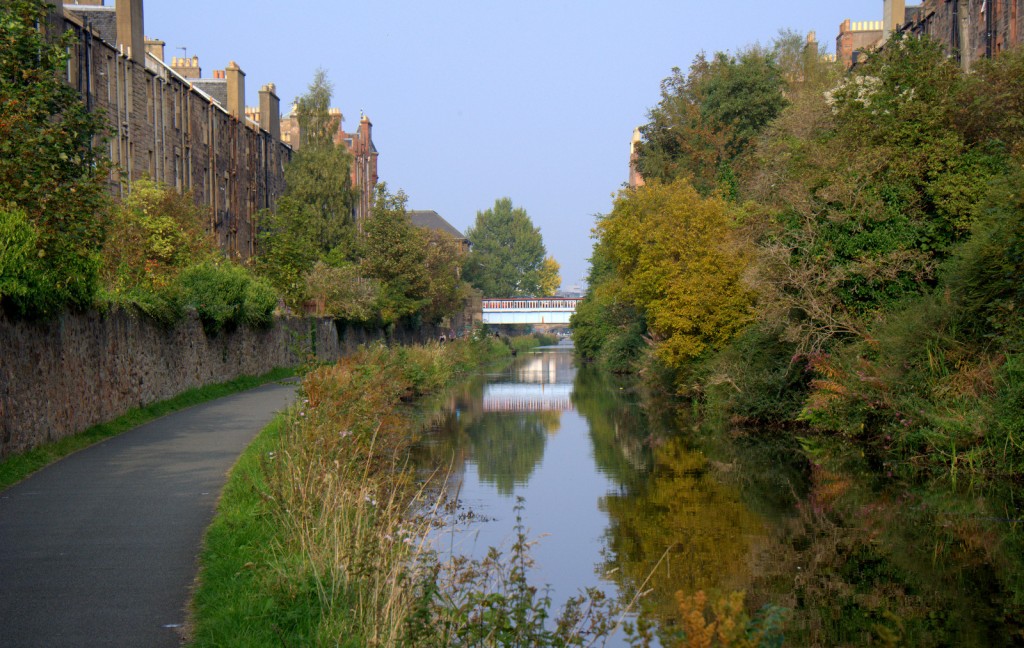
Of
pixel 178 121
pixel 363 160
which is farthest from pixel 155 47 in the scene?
pixel 363 160

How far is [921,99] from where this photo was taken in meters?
23.5

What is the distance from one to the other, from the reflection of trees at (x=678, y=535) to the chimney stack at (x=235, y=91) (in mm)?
41260

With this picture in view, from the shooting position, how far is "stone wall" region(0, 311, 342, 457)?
15.5 m

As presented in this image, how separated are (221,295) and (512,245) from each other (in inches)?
5412

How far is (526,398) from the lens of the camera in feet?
138

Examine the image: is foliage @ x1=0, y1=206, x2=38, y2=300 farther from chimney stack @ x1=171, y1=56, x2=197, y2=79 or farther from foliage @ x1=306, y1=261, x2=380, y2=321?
chimney stack @ x1=171, y1=56, x2=197, y2=79

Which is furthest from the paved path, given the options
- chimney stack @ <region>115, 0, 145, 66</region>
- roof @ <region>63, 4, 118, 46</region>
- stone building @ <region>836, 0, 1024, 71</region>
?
roof @ <region>63, 4, 118, 46</region>

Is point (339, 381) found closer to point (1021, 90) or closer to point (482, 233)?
point (1021, 90)

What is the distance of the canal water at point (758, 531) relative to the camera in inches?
421

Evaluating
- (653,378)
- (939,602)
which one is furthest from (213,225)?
(939,602)

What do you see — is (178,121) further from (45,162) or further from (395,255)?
(45,162)

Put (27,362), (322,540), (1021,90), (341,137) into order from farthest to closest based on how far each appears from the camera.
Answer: (341,137), (1021,90), (27,362), (322,540)

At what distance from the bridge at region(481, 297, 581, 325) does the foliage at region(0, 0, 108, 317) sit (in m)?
102

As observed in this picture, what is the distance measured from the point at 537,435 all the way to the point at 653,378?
1386 cm
